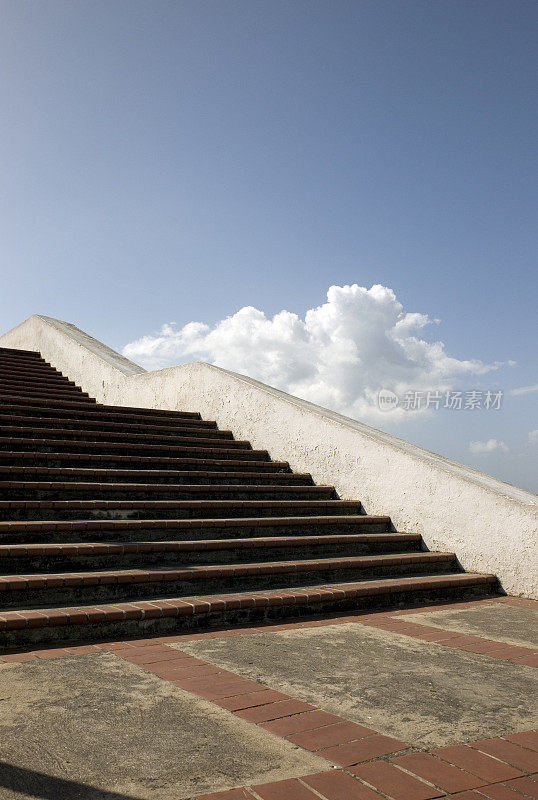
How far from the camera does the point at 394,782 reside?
195 cm

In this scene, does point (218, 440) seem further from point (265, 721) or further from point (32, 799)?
point (32, 799)

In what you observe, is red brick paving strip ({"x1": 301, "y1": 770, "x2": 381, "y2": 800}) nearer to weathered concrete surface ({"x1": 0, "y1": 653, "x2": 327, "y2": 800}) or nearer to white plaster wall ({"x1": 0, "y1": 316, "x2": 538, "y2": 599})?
weathered concrete surface ({"x1": 0, "y1": 653, "x2": 327, "y2": 800})

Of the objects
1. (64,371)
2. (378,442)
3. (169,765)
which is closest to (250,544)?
(378,442)

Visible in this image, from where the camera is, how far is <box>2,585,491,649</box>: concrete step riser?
3471 mm

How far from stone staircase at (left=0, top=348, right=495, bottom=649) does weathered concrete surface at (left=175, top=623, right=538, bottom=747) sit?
2.03ft

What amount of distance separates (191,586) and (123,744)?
2.19 metres

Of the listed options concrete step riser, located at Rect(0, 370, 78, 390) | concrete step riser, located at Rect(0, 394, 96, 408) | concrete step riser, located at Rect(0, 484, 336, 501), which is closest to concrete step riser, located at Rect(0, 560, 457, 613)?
concrete step riser, located at Rect(0, 484, 336, 501)

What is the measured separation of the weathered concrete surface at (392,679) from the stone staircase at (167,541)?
2.03ft

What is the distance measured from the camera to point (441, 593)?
499 centimetres

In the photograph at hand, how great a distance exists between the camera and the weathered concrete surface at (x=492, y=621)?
3.83 meters

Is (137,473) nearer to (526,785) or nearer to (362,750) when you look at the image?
(362,750)

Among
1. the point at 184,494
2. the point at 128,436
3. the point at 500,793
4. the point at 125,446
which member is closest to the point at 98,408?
the point at 128,436

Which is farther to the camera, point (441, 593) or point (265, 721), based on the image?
point (441, 593)

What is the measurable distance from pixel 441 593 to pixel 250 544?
1.60 m
